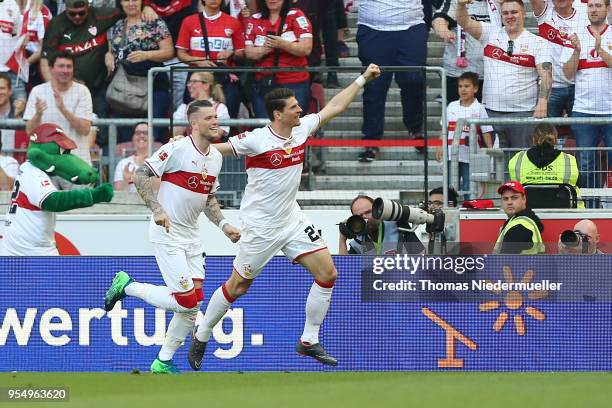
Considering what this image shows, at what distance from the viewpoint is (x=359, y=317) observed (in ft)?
43.7

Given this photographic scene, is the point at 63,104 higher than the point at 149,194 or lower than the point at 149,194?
higher

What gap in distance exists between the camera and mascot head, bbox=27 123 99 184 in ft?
44.6

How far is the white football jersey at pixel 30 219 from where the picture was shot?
13.6 metres

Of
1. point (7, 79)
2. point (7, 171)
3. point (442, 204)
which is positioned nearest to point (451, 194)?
point (442, 204)

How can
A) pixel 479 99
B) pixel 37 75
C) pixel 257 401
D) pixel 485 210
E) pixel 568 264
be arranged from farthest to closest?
pixel 37 75
pixel 479 99
pixel 485 210
pixel 568 264
pixel 257 401

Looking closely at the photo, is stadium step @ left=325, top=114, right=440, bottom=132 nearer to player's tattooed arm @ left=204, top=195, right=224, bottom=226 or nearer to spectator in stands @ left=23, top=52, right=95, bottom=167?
spectator in stands @ left=23, top=52, right=95, bottom=167

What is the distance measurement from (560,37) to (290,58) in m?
3.16

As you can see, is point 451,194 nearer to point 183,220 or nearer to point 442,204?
point 442,204

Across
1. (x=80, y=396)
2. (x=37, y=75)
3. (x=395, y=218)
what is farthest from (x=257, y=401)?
(x=37, y=75)

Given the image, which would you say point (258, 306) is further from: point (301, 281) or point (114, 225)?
point (114, 225)

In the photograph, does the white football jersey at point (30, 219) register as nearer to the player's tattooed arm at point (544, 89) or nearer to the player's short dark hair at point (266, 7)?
the player's short dark hair at point (266, 7)

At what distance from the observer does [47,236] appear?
13867 millimetres

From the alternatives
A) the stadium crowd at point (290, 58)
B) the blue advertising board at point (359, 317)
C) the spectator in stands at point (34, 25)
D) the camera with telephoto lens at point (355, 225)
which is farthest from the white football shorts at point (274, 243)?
the spectator in stands at point (34, 25)

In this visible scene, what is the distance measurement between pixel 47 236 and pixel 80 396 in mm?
3880
